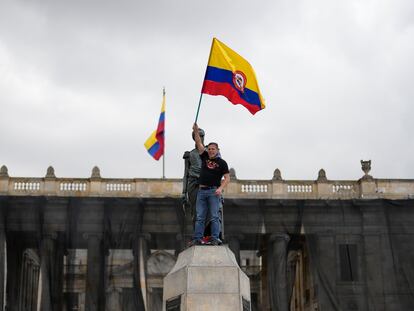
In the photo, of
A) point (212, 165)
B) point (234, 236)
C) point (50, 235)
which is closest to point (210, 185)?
point (212, 165)

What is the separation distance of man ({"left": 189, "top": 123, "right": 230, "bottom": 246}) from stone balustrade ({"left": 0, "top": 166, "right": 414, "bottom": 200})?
104 feet

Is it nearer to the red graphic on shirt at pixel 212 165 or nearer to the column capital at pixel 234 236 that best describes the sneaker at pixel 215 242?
the red graphic on shirt at pixel 212 165

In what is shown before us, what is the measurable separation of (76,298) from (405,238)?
30.2 m

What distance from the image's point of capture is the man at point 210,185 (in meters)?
12.2

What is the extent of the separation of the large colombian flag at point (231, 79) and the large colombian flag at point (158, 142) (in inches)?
1194

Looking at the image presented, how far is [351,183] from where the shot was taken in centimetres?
4503

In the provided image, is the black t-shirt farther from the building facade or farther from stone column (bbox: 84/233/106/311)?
stone column (bbox: 84/233/106/311)

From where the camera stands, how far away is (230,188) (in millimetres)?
45125

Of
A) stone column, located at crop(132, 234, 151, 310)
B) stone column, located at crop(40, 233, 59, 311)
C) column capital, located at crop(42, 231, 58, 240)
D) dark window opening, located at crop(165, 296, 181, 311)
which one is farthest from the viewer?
column capital, located at crop(42, 231, 58, 240)

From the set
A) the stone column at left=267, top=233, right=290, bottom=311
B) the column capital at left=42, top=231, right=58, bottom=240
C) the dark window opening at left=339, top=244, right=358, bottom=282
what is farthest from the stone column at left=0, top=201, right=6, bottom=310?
the dark window opening at left=339, top=244, right=358, bottom=282

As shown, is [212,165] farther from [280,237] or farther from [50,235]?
[280,237]

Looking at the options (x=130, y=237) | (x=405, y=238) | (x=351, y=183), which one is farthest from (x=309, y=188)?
(x=130, y=237)

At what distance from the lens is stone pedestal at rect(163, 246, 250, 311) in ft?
36.8

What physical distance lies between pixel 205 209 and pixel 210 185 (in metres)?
0.40
